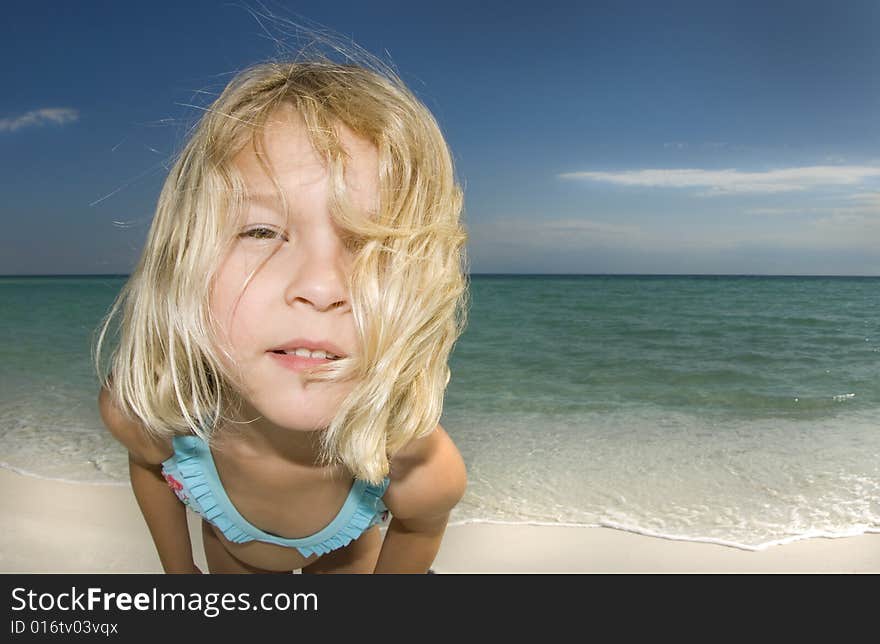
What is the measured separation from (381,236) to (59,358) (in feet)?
20.0

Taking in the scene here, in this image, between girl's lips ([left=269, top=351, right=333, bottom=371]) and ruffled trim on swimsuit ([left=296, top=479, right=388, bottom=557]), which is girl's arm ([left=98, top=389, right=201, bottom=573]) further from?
girl's lips ([left=269, top=351, right=333, bottom=371])

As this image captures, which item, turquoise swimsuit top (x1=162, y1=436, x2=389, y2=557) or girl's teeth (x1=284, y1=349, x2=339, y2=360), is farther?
turquoise swimsuit top (x1=162, y1=436, x2=389, y2=557)

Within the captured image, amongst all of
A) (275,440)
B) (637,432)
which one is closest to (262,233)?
(275,440)

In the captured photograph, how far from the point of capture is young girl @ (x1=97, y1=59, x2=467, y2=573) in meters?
1.10

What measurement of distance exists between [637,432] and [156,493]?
273 cm

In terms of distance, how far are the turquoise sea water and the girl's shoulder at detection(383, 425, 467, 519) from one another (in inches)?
39.9

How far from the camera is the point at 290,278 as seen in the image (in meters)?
1.08

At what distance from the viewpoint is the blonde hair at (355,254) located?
1125 millimetres

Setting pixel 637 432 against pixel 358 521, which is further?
pixel 637 432

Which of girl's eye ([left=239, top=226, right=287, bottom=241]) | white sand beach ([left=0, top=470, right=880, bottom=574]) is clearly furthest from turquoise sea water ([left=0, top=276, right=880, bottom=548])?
girl's eye ([left=239, top=226, right=287, bottom=241])

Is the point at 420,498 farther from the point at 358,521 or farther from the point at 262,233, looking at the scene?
the point at 262,233

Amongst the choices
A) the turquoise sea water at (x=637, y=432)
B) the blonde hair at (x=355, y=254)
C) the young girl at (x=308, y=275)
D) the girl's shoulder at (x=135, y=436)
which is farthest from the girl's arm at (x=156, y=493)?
the turquoise sea water at (x=637, y=432)

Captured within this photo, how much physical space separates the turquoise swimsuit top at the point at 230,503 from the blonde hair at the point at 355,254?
208 millimetres

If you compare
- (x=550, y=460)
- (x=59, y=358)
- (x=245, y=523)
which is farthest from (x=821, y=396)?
(x=59, y=358)
